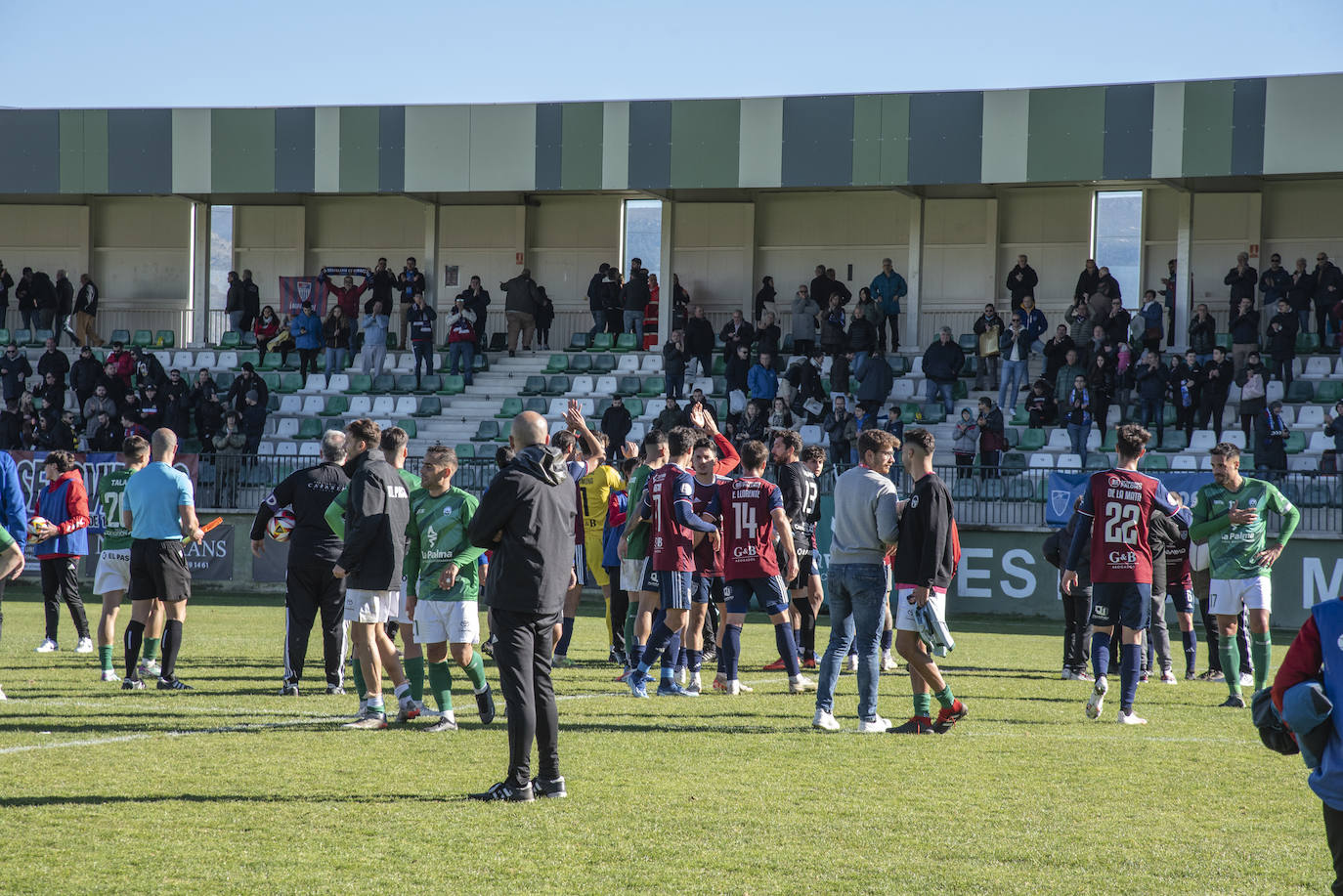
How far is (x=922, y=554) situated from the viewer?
9.02 metres

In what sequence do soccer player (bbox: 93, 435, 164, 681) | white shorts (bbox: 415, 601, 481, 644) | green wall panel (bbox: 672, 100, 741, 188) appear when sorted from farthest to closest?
green wall panel (bbox: 672, 100, 741, 188), soccer player (bbox: 93, 435, 164, 681), white shorts (bbox: 415, 601, 481, 644)

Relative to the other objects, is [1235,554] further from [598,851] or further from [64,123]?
[64,123]

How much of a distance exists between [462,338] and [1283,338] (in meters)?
15.1

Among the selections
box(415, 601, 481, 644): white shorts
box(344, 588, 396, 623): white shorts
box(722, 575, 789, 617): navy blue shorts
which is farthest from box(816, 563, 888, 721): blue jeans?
box(344, 588, 396, 623): white shorts

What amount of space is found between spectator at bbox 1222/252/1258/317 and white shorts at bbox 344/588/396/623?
1910 cm

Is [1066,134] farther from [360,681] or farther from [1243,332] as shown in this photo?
[360,681]

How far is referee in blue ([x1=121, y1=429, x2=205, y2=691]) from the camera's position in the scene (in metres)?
11.0

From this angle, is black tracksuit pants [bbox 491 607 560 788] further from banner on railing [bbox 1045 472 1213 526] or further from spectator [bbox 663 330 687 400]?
spectator [bbox 663 330 687 400]

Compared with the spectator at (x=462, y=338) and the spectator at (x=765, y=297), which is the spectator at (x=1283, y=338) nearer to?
the spectator at (x=765, y=297)

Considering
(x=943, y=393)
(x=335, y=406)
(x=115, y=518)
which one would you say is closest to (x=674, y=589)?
(x=115, y=518)

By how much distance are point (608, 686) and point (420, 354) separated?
17.9m

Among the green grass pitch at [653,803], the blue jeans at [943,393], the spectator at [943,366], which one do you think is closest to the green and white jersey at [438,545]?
the green grass pitch at [653,803]

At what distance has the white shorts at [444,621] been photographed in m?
8.72

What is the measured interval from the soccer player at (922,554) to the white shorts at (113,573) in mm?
6569
